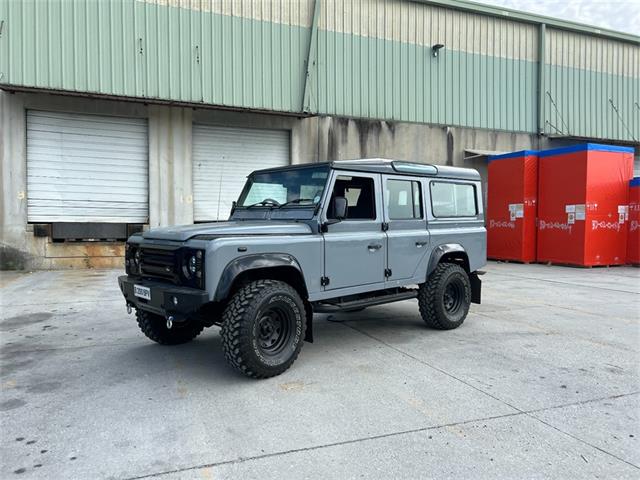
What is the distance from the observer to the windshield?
16.7 feet

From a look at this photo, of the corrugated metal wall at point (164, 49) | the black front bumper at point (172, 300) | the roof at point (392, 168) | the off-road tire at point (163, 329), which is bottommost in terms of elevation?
the off-road tire at point (163, 329)

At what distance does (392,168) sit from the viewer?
569 centimetres

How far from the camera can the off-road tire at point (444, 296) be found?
19.9 ft

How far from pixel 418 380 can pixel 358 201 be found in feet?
6.67

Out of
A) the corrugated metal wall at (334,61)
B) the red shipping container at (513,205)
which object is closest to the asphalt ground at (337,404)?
the corrugated metal wall at (334,61)

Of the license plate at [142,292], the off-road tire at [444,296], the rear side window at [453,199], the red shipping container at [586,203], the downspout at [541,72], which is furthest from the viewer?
the downspout at [541,72]

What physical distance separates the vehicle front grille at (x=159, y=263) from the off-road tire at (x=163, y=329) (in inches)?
29.0

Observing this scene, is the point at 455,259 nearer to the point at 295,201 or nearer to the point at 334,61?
the point at 295,201

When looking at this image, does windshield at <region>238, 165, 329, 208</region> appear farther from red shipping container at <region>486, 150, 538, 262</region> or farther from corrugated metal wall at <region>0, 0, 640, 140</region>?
red shipping container at <region>486, 150, 538, 262</region>

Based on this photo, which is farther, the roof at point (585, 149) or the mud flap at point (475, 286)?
the roof at point (585, 149)

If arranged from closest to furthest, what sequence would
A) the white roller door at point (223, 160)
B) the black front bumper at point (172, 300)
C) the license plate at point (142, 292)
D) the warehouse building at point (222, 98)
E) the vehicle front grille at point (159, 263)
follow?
the black front bumper at point (172, 300) < the vehicle front grille at point (159, 263) < the license plate at point (142, 292) < the warehouse building at point (222, 98) < the white roller door at point (223, 160)

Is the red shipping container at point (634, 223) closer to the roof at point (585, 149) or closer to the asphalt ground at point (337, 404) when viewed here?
the roof at point (585, 149)

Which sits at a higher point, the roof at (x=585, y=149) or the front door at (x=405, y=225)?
the roof at (x=585, y=149)

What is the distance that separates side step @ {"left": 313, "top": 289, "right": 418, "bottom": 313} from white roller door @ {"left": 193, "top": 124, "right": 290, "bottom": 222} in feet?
28.7
